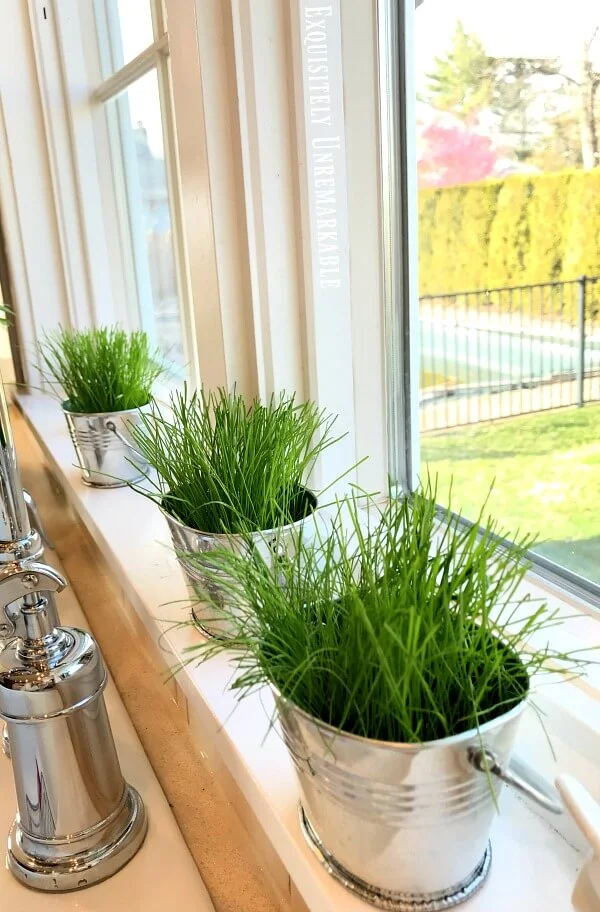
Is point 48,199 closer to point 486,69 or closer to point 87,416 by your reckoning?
point 87,416

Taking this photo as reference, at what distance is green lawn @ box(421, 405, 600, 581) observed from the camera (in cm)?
58

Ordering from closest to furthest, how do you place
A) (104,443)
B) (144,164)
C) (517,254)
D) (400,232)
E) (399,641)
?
(399,641)
(517,254)
(400,232)
(104,443)
(144,164)

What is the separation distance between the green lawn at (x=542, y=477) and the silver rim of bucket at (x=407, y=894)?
0.23 metres

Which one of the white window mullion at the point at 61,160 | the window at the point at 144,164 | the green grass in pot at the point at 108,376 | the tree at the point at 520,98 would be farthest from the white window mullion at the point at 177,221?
the tree at the point at 520,98

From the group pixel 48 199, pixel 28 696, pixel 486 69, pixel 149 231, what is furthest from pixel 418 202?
pixel 48 199

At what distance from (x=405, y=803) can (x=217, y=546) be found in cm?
24

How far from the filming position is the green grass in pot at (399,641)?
36 centimetres

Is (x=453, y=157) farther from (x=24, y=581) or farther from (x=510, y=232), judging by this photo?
(x=24, y=581)

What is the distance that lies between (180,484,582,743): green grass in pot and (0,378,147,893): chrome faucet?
0.70 feet

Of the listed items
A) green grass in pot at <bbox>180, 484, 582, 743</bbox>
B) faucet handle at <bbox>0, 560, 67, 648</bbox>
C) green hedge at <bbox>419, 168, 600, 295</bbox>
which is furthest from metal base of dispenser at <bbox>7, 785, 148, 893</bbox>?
green hedge at <bbox>419, 168, 600, 295</bbox>

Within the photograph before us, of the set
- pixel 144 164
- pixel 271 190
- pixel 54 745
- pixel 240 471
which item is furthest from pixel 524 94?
pixel 144 164

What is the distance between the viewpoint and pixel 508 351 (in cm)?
65

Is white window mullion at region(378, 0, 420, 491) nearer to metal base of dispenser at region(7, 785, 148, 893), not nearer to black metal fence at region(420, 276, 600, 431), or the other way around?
black metal fence at region(420, 276, 600, 431)

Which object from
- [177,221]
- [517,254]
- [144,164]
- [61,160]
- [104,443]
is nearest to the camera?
[517,254]
